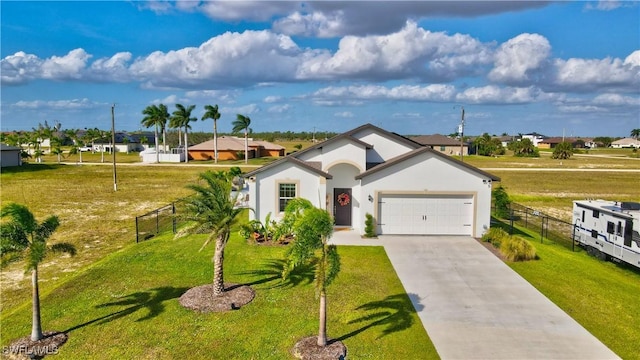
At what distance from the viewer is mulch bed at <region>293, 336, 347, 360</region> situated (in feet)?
32.9

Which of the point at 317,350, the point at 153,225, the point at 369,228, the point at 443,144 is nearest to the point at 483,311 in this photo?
the point at 317,350

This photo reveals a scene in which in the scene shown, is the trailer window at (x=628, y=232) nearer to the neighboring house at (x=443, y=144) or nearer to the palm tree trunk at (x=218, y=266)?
the palm tree trunk at (x=218, y=266)

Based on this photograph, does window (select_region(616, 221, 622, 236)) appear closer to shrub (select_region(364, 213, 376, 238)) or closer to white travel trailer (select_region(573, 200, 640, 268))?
white travel trailer (select_region(573, 200, 640, 268))

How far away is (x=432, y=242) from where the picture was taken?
67.1ft

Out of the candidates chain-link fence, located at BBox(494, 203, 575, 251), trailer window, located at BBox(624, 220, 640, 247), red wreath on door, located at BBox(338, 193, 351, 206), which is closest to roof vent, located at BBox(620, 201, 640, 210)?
trailer window, located at BBox(624, 220, 640, 247)

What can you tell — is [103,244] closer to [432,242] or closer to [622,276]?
[432,242]

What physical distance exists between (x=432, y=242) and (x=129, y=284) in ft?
45.3

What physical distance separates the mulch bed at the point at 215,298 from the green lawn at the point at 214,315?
31 centimetres

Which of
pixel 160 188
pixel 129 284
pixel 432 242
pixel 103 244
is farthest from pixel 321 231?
pixel 160 188

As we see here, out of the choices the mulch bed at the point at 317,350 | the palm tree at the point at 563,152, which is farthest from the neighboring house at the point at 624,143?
the mulch bed at the point at 317,350

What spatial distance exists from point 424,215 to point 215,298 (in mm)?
12359

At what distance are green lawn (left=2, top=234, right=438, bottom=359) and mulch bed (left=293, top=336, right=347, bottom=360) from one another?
242 millimetres

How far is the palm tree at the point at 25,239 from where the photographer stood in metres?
9.98

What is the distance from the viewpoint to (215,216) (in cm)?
1309
